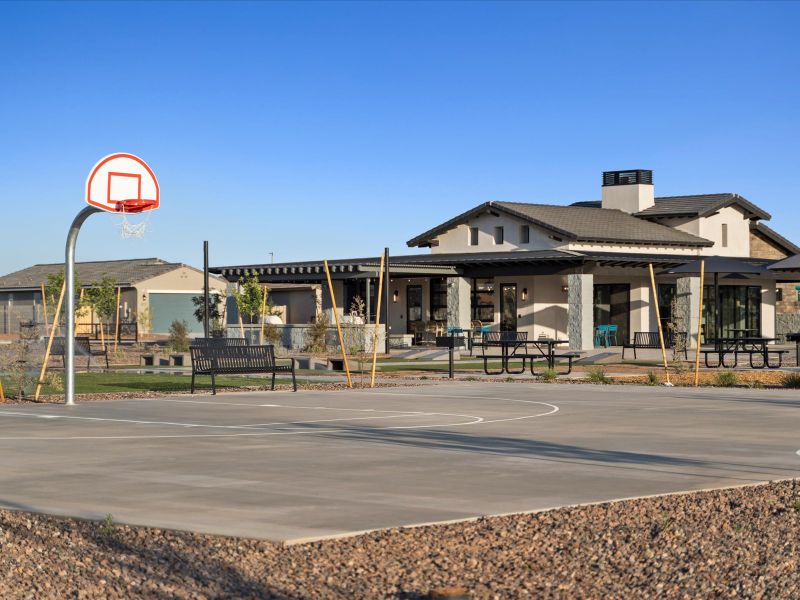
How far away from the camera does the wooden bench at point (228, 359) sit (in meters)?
20.3

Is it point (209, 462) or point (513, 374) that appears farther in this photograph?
point (513, 374)

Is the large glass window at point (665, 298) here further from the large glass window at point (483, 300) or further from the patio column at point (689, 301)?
the large glass window at point (483, 300)

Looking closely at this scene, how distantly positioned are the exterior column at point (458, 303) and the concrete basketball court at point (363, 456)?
24751mm

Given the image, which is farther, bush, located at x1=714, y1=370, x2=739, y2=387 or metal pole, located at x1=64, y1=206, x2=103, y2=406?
bush, located at x1=714, y1=370, x2=739, y2=387

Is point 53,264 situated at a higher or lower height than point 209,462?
higher

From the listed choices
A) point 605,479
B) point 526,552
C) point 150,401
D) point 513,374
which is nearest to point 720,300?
point 513,374

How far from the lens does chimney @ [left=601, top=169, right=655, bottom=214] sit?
165ft

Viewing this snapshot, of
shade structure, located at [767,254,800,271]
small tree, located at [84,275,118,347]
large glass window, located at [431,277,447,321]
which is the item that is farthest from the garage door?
shade structure, located at [767,254,800,271]

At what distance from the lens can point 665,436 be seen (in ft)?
43.7

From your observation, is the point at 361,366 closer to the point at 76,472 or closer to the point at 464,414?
the point at 464,414

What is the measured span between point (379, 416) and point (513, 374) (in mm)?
10863

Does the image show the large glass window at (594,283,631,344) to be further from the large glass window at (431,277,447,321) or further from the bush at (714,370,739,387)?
the bush at (714,370,739,387)

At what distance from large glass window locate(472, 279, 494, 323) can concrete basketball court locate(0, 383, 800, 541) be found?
2702 centimetres

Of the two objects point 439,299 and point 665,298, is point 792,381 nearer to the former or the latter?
point 665,298
